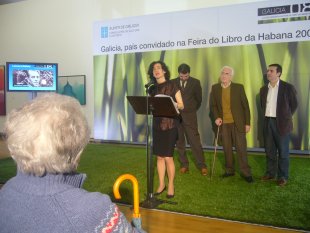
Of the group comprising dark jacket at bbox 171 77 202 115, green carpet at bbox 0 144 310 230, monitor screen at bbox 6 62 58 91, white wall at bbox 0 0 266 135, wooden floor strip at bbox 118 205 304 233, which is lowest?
wooden floor strip at bbox 118 205 304 233

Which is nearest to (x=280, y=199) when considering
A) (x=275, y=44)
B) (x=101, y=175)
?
(x=101, y=175)

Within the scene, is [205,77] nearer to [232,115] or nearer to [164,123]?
[232,115]

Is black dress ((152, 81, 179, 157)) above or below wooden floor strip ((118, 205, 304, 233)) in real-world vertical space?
above

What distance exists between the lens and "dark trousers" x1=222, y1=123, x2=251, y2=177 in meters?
5.00

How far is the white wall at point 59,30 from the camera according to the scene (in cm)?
874

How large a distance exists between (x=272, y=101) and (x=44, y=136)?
4.16 m

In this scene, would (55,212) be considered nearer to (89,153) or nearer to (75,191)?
(75,191)

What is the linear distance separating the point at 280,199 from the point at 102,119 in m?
5.15

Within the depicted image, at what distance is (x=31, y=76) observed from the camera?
6711 millimetres

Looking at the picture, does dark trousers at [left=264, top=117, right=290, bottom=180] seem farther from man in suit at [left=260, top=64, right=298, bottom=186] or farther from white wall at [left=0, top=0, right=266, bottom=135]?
white wall at [left=0, top=0, right=266, bottom=135]

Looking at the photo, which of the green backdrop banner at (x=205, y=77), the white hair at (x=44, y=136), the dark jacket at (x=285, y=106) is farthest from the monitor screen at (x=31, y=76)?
the white hair at (x=44, y=136)

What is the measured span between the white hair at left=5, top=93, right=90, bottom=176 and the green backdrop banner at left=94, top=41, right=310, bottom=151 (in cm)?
609

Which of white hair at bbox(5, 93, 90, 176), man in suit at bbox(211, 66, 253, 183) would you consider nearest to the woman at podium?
man in suit at bbox(211, 66, 253, 183)

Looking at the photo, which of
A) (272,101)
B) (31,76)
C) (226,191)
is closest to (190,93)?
(272,101)
